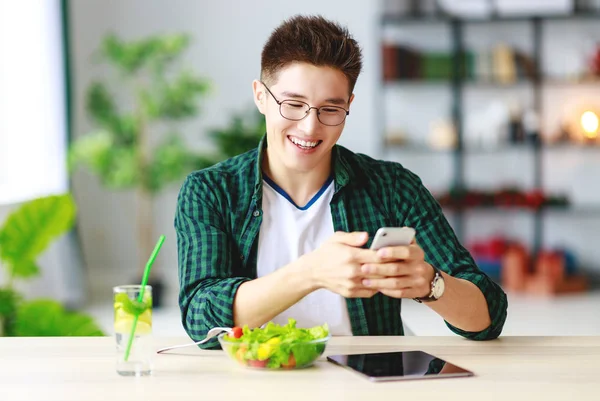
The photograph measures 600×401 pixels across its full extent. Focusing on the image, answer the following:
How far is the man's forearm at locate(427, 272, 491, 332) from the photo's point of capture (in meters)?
1.68

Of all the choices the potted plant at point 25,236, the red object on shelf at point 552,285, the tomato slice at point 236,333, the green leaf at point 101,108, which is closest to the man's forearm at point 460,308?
the tomato slice at point 236,333

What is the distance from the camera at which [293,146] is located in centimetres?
187

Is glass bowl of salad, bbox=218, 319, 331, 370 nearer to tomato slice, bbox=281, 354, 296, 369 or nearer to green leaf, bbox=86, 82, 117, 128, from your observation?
tomato slice, bbox=281, 354, 296, 369

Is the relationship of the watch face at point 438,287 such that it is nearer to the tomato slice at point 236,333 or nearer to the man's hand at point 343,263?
the man's hand at point 343,263

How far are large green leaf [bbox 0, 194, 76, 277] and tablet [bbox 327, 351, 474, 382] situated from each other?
78.6 inches

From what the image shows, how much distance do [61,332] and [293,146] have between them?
1.41 meters

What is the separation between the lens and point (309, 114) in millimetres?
1814

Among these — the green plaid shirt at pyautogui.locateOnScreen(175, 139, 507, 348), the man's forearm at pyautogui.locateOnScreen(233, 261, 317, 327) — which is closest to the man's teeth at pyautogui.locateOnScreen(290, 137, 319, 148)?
the green plaid shirt at pyautogui.locateOnScreen(175, 139, 507, 348)

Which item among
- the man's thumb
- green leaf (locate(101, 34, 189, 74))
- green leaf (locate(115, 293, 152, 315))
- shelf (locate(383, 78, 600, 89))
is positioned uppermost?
green leaf (locate(101, 34, 189, 74))

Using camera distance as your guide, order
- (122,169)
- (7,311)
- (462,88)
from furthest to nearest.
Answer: (462,88), (122,169), (7,311)

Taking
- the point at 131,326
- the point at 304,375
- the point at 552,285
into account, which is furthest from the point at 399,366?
the point at 552,285

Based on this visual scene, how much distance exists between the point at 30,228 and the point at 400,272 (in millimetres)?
2087

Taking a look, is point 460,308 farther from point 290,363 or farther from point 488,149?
point 488,149

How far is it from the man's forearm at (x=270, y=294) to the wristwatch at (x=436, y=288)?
22cm
